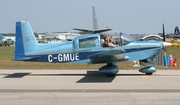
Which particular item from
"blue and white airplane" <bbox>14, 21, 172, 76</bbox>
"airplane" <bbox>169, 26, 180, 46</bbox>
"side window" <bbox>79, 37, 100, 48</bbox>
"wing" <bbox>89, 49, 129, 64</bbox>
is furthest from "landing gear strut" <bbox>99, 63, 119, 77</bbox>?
"airplane" <bbox>169, 26, 180, 46</bbox>

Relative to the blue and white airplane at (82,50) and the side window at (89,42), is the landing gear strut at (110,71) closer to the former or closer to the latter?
the blue and white airplane at (82,50)

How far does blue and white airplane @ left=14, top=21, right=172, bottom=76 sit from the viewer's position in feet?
39.8

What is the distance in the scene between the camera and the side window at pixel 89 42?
1214 cm

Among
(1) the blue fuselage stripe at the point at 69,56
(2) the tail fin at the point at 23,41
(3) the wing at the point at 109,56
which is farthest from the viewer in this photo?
(2) the tail fin at the point at 23,41

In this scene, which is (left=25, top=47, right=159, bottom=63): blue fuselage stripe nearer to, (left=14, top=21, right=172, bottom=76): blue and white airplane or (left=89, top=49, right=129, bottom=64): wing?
(left=14, top=21, right=172, bottom=76): blue and white airplane

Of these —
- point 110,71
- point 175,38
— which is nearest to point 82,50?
point 110,71

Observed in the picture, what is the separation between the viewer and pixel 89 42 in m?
12.2

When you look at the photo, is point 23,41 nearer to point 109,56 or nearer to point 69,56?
point 69,56

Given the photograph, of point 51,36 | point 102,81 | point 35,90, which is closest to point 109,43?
point 102,81

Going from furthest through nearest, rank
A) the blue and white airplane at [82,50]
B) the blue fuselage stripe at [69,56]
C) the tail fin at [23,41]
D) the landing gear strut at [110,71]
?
the tail fin at [23,41], the blue fuselage stripe at [69,56], the blue and white airplane at [82,50], the landing gear strut at [110,71]

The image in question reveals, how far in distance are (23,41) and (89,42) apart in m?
2.73
